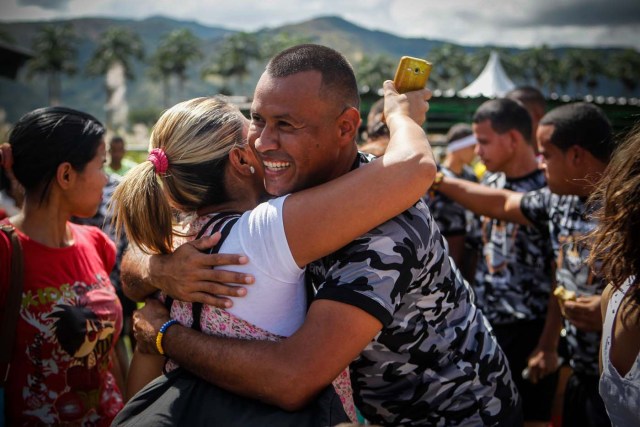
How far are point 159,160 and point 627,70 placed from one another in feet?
509

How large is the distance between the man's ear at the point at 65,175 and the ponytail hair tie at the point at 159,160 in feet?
3.20

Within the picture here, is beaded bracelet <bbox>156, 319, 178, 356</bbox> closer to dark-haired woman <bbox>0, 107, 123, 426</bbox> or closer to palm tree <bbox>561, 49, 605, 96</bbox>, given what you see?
dark-haired woman <bbox>0, 107, 123, 426</bbox>

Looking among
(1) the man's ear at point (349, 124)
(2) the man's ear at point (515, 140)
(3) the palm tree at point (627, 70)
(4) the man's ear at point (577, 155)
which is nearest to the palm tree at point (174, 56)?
(3) the palm tree at point (627, 70)

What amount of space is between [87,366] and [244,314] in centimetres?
138

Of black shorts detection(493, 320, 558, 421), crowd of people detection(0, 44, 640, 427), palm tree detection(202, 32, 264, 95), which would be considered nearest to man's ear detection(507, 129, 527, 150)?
black shorts detection(493, 320, 558, 421)

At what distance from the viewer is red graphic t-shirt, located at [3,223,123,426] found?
2502 mm

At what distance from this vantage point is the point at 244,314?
66.8 inches

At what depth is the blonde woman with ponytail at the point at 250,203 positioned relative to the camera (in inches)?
64.8

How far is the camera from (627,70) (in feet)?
435

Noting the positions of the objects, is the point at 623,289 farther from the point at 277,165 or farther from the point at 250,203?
the point at 250,203

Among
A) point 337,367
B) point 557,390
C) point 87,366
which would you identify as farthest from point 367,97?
point 337,367

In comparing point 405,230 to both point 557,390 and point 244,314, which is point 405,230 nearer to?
point 244,314

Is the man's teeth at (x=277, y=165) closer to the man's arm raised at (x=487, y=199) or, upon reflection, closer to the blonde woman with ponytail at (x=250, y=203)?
the blonde woman with ponytail at (x=250, y=203)

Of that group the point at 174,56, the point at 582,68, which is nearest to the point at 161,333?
the point at 174,56
